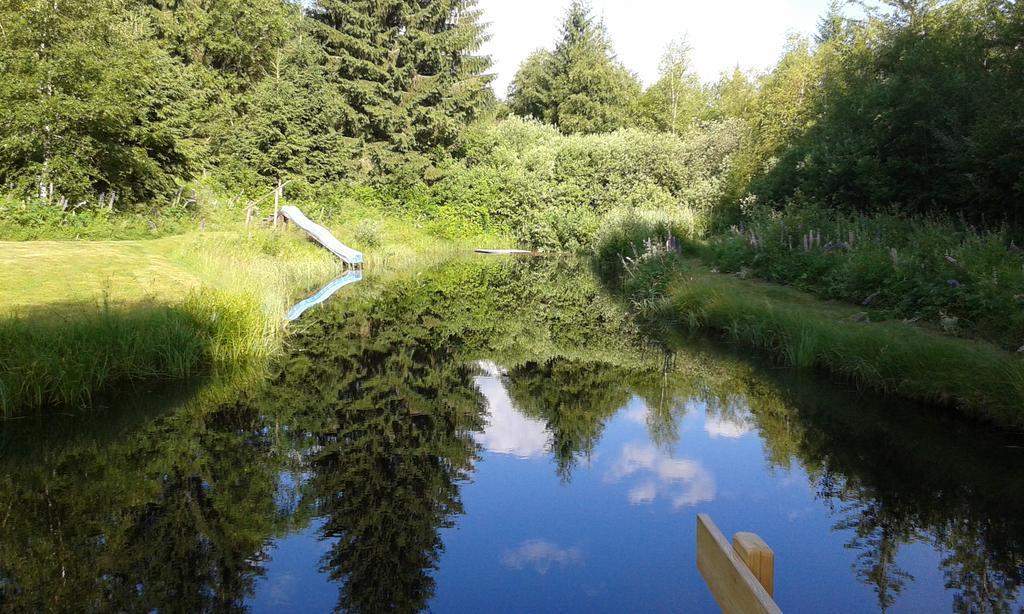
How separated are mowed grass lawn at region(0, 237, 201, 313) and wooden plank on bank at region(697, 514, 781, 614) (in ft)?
26.7

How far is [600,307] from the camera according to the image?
14.6 m

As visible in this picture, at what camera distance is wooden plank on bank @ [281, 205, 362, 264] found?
20.3 m

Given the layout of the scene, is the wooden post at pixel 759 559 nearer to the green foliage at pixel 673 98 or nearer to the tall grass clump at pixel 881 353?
the tall grass clump at pixel 881 353

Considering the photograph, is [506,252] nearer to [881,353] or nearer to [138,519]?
[881,353]

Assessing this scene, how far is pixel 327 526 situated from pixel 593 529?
6.34ft

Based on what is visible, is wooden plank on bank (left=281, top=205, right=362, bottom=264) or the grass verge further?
wooden plank on bank (left=281, top=205, right=362, bottom=264)

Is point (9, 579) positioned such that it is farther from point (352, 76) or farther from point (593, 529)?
point (352, 76)

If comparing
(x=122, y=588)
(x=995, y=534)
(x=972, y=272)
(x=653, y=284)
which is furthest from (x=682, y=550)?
(x=653, y=284)

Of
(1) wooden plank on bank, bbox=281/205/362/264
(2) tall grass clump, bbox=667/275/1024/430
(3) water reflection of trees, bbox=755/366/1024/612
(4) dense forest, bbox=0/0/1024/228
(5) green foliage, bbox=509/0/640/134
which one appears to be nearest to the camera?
(3) water reflection of trees, bbox=755/366/1024/612

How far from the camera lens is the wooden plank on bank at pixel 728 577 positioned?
1.72 metres

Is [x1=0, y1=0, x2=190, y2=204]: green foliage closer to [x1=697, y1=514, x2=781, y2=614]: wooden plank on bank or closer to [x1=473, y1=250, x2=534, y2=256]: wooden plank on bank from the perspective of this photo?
[x1=473, y1=250, x2=534, y2=256]: wooden plank on bank

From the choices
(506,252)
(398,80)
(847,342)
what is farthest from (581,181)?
(847,342)

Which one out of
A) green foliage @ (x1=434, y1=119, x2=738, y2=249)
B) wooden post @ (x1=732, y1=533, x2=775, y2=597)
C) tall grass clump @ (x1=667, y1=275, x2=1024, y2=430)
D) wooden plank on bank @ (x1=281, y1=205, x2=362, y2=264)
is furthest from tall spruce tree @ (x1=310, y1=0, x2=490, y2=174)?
wooden post @ (x1=732, y1=533, x2=775, y2=597)

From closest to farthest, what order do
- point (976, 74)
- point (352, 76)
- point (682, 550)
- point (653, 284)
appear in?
point (682, 550) → point (976, 74) → point (653, 284) → point (352, 76)
